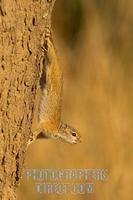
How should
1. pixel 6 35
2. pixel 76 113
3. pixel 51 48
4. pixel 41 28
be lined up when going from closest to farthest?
pixel 6 35 → pixel 41 28 → pixel 51 48 → pixel 76 113

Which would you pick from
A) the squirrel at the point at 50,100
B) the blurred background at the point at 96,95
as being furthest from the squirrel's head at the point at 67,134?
the blurred background at the point at 96,95

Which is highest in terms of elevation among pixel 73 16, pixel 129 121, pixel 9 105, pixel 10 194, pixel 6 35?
pixel 73 16

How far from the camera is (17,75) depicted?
339 centimetres

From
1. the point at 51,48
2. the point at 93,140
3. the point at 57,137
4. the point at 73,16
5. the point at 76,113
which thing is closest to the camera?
the point at 51,48

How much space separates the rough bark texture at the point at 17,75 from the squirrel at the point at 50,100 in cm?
28

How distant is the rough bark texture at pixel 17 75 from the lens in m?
3.28

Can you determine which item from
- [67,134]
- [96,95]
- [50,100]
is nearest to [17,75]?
[50,100]

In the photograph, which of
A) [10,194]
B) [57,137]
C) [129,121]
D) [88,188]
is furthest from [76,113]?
[10,194]

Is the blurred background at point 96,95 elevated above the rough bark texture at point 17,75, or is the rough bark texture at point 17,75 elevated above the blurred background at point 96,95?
the blurred background at point 96,95

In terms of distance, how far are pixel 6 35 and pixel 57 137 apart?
203 centimetres

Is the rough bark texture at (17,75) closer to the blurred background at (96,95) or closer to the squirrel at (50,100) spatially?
the squirrel at (50,100)

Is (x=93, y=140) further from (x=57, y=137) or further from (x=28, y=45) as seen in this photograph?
(x=28, y=45)

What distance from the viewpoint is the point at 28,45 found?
3.41 meters

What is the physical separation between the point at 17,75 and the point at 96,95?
4711mm
